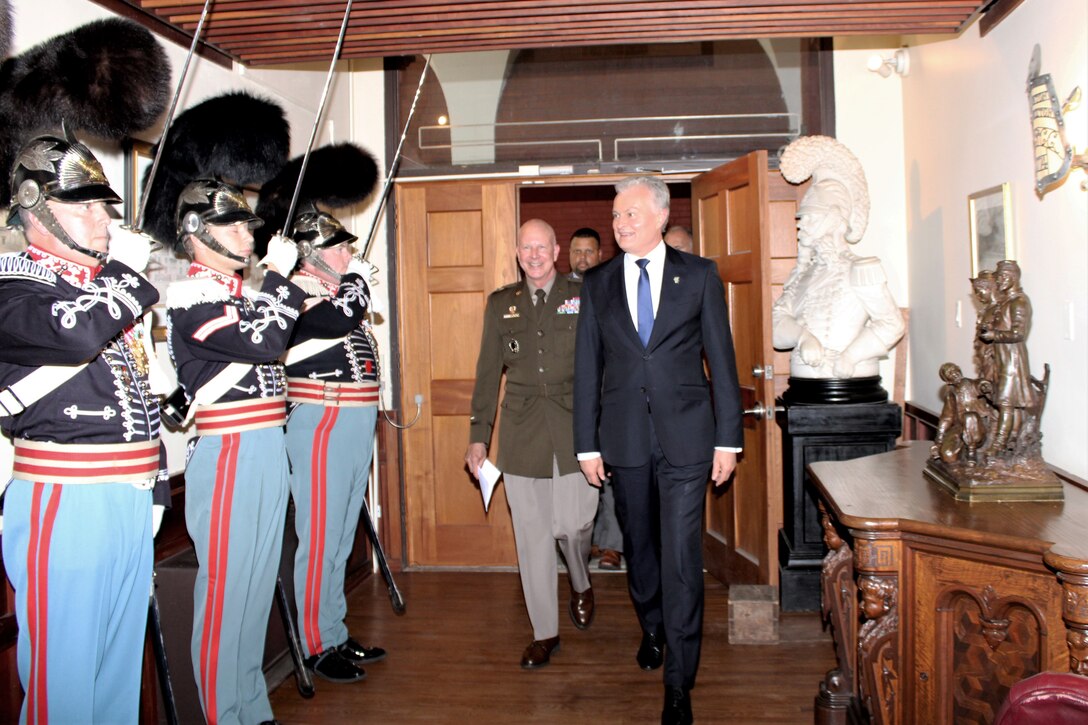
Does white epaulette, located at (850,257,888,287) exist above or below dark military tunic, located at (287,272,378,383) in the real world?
above

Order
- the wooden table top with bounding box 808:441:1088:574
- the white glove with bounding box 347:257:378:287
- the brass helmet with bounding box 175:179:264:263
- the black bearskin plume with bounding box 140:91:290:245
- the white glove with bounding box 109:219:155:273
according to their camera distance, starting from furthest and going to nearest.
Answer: the white glove with bounding box 347:257:378:287
the black bearskin plume with bounding box 140:91:290:245
the brass helmet with bounding box 175:179:264:263
the white glove with bounding box 109:219:155:273
the wooden table top with bounding box 808:441:1088:574

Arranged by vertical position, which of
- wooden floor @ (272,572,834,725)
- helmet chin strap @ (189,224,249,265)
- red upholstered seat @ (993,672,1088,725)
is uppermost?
helmet chin strap @ (189,224,249,265)

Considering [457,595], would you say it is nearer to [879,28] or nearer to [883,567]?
[883,567]

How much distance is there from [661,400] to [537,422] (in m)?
0.70

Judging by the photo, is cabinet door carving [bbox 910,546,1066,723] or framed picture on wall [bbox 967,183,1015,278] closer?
cabinet door carving [bbox 910,546,1066,723]

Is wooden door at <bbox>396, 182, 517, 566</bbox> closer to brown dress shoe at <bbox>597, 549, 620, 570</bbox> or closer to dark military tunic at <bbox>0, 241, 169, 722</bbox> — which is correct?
brown dress shoe at <bbox>597, 549, 620, 570</bbox>

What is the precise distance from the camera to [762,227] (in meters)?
3.91

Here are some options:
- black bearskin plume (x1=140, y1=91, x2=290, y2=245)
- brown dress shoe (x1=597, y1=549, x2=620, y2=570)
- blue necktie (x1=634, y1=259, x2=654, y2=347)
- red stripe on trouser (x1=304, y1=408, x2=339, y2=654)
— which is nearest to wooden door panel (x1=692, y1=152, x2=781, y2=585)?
brown dress shoe (x1=597, y1=549, x2=620, y2=570)

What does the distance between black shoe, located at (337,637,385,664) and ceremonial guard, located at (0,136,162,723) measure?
1.43 meters

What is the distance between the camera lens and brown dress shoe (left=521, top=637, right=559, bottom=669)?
3580 millimetres

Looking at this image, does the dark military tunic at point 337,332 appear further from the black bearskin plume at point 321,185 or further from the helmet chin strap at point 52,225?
the helmet chin strap at point 52,225

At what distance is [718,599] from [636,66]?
2755 mm

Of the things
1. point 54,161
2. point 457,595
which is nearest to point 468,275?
point 457,595

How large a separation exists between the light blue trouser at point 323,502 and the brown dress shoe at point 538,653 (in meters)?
0.73
